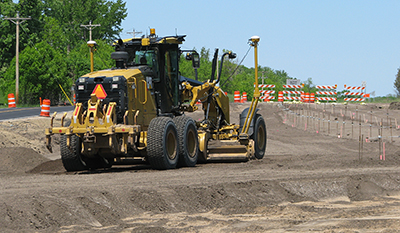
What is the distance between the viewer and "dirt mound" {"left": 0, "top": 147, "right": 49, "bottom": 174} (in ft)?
54.5

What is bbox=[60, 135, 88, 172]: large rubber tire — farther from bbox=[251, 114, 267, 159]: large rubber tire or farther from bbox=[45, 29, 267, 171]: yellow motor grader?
bbox=[251, 114, 267, 159]: large rubber tire

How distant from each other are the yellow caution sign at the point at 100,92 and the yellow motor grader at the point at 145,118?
0.04ft

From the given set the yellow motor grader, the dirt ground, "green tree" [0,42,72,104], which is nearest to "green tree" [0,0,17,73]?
"green tree" [0,42,72,104]

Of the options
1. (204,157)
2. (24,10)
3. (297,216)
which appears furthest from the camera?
(24,10)

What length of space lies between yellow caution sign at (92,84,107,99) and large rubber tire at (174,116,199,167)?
2.41m

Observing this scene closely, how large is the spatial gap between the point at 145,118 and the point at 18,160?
5.09m

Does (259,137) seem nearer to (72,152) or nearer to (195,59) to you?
(195,59)

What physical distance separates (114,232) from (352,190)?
20.3 feet

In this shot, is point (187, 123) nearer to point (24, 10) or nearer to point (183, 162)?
point (183, 162)

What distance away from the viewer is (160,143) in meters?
14.3

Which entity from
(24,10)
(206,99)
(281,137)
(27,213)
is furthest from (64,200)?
(24,10)

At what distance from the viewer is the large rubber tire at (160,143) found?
14281mm

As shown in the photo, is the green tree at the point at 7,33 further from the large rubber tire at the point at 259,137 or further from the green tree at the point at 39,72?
the large rubber tire at the point at 259,137

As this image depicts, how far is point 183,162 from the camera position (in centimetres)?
1566
